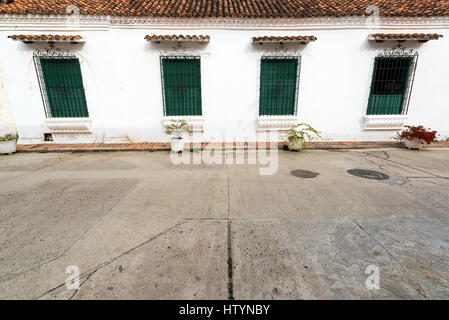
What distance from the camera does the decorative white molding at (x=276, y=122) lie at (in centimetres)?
788

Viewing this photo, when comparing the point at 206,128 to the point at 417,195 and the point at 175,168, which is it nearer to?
the point at 175,168

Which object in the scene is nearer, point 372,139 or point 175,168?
point 175,168

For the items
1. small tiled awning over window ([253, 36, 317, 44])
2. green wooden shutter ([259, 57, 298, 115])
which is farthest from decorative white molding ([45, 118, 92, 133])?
small tiled awning over window ([253, 36, 317, 44])

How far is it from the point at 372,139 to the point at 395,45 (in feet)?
10.3

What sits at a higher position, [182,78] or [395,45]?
[395,45]

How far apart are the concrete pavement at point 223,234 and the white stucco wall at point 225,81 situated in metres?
3.19

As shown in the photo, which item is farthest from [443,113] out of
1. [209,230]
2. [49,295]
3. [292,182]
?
[49,295]

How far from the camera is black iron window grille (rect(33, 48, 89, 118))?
7.26 m

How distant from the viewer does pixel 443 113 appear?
7934mm

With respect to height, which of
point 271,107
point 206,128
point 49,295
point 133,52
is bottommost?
point 49,295

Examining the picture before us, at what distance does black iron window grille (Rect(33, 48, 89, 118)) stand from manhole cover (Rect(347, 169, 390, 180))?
332 inches

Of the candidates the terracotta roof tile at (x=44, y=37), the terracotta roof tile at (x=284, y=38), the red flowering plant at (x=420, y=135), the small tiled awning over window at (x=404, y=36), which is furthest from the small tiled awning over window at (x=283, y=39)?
the terracotta roof tile at (x=44, y=37)

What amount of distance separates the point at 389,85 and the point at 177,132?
7427 mm

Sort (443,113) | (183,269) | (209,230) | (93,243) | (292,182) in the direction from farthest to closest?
(443,113), (292,182), (209,230), (93,243), (183,269)
